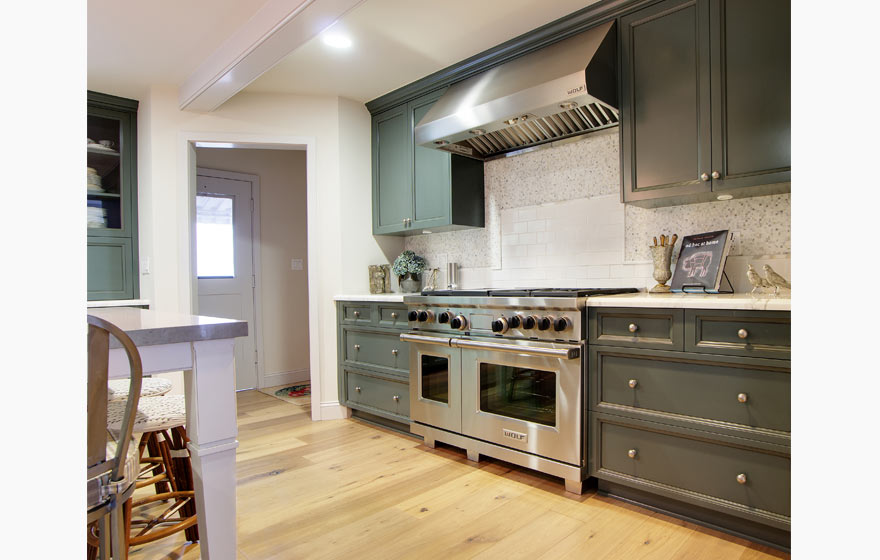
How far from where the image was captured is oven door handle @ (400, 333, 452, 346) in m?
2.86

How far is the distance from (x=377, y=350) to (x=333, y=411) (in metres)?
0.69

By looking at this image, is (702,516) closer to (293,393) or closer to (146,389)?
(146,389)

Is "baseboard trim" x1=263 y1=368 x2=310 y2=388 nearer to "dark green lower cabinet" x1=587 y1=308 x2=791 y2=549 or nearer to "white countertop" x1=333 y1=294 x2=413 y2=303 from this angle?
"white countertop" x1=333 y1=294 x2=413 y2=303

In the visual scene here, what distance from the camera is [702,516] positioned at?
202 cm

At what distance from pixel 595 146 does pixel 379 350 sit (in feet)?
6.20

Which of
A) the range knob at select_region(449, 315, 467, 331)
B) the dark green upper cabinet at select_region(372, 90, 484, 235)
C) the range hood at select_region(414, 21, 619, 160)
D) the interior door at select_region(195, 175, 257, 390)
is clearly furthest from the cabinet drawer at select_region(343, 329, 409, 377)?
the interior door at select_region(195, 175, 257, 390)

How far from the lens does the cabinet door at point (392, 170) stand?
369 centimetres

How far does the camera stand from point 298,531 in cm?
203

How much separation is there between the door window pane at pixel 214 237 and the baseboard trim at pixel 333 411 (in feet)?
5.80

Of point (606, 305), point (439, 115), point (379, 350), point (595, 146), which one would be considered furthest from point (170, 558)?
point (595, 146)

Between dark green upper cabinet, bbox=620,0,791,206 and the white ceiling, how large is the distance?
1.50 feet

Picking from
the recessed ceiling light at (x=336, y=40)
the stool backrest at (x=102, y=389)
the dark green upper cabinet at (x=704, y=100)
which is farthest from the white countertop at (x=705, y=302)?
the recessed ceiling light at (x=336, y=40)

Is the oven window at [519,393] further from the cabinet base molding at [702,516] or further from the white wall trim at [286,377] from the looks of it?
the white wall trim at [286,377]
